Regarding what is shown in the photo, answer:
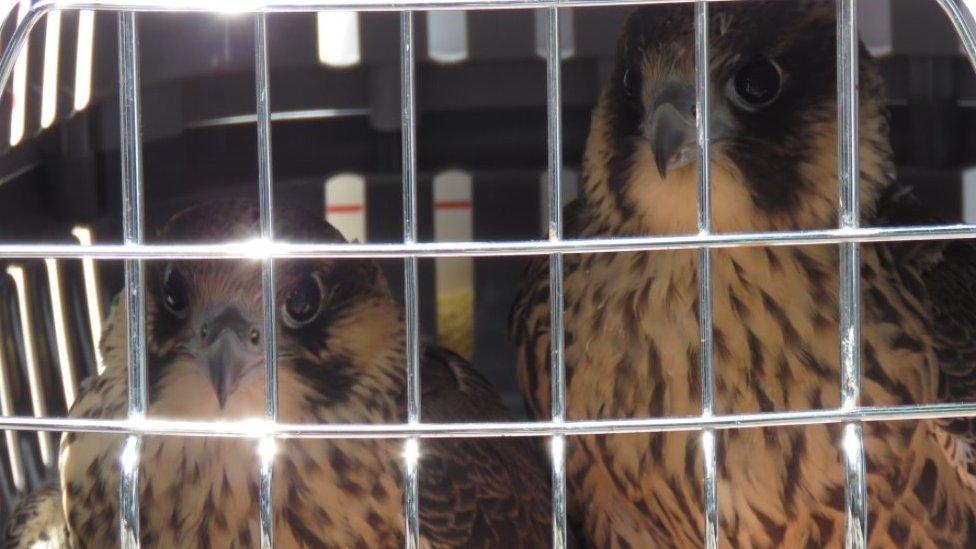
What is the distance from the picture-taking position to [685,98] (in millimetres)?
1362

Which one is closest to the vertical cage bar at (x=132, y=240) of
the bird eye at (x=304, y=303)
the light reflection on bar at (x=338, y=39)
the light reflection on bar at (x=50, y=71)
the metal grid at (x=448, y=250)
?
the metal grid at (x=448, y=250)

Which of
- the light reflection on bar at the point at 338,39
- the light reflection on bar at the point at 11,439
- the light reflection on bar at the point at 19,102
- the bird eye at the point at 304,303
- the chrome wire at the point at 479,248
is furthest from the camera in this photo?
the light reflection on bar at the point at 338,39

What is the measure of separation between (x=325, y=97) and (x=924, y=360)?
116cm

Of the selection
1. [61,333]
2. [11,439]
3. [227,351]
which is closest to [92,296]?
[61,333]

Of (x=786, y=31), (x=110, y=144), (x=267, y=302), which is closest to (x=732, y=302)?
(x=786, y=31)

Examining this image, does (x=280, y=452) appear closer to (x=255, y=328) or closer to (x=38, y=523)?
(x=255, y=328)

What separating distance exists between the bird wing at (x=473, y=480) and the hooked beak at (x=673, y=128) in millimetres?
440

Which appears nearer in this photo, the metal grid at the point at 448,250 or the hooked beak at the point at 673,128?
the metal grid at the point at 448,250

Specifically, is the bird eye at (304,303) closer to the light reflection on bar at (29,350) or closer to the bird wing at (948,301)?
the light reflection on bar at (29,350)

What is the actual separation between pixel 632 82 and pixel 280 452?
58 cm

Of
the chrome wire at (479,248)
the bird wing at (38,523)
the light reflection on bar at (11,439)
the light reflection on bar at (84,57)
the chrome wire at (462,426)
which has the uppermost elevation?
the light reflection on bar at (84,57)

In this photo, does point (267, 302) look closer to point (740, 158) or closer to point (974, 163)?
point (740, 158)

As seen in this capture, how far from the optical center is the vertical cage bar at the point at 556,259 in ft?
3.37

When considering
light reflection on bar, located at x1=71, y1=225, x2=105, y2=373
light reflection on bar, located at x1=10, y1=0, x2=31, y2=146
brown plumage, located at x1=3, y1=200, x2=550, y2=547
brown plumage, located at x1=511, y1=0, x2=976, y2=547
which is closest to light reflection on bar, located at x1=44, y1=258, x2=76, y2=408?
light reflection on bar, located at x1=71, y1=225, x2=105, y2=373
